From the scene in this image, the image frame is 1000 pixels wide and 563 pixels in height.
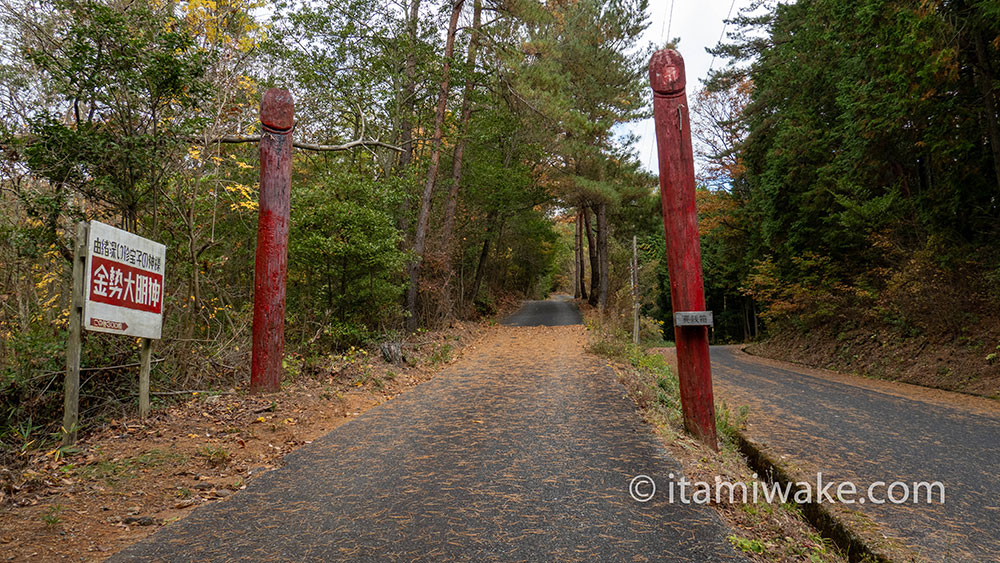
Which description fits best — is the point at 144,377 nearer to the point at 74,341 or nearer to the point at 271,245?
the point at 74,341

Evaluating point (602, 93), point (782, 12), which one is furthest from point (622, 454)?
point (782, 12)

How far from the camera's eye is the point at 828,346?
1680 cm

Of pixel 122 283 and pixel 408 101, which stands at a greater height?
pixel 408 101

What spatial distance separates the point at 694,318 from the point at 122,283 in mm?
5802

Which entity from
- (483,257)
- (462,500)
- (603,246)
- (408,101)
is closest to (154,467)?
(462,500)

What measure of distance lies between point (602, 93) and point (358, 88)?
1208 cm

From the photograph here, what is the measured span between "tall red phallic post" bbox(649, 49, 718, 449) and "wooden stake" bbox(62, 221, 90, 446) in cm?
565

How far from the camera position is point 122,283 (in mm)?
4961

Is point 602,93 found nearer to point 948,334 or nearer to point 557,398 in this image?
point 948,334

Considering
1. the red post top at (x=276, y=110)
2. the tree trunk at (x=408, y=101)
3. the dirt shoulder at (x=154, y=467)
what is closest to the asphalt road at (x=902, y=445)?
the dirt shoulder at (x=154, y=467)

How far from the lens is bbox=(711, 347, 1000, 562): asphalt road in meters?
4.27

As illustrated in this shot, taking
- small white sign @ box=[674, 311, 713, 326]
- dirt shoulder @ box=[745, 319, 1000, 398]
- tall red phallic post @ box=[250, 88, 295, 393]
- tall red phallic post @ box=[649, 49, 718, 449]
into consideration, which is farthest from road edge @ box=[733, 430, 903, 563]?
dirt shoulder @ box=[745, 319, 1000, 398]

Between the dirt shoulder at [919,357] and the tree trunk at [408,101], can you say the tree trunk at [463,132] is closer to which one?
the tree trunk at [408,101]
